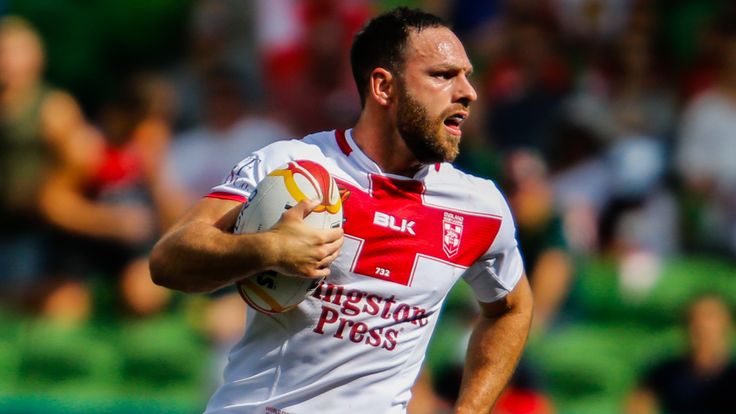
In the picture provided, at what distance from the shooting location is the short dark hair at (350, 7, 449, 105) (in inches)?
175

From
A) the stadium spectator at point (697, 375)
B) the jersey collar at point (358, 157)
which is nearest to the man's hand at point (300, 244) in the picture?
the jersey collar at point (358, 157)

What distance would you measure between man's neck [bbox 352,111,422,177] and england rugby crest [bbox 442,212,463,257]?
0.67 feet

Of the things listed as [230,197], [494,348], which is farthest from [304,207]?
[494,348]

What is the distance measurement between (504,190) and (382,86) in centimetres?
400

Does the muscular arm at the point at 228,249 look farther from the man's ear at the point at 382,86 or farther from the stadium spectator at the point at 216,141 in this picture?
the stadium spectator at the point at 216,141

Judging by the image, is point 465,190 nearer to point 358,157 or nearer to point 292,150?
point 358,157

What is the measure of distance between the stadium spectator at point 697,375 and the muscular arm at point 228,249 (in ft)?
14.5

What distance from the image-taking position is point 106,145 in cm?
890

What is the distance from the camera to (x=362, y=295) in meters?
4.30

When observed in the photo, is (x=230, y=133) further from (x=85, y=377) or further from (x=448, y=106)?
→ (x=448, y=106)

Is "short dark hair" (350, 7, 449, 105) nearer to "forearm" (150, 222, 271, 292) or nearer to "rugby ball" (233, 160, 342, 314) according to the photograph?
"rugby ball" (233, 160, 342, 314)

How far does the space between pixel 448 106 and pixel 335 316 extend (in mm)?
797

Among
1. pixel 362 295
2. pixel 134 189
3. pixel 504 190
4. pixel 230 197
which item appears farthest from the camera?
pixel 134 189

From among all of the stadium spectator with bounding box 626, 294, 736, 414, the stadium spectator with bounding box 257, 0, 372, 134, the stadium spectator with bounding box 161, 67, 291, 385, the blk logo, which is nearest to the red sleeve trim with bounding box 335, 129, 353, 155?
the blk logo
